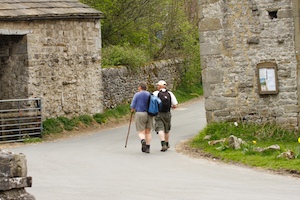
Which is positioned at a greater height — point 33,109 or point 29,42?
point 29,42

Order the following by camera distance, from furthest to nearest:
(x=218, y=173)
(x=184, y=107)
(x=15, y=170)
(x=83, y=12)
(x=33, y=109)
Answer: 1. (x=184, y=107)
2. (x=83, y=12)
3. (x=33, y=109)
4. (x=218, y=173)
5. (x=15, y=170)

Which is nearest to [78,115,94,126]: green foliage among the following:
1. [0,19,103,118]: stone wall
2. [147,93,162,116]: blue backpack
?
[0,19,103,118]: stone wall

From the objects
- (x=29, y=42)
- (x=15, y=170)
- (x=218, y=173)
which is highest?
(x=29, y=42)

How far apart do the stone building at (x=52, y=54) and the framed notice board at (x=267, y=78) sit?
724 centimetres

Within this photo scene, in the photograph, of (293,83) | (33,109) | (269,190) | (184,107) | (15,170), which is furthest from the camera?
(184,107)

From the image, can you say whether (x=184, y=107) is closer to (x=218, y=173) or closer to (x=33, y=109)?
(x=33, y=109)

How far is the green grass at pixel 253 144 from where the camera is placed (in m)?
13.8

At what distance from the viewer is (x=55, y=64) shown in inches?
876

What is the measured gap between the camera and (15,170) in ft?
23.2

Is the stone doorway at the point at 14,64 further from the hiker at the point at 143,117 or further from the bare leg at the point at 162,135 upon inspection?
the bare leg at the point at 162,135

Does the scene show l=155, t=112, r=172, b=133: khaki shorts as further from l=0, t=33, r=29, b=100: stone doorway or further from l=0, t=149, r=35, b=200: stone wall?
l=0, t=149, r=35, b=200: stone wall

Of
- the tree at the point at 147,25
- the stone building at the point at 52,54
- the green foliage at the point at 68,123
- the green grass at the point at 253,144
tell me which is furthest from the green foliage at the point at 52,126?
the tree at the point at 147,25

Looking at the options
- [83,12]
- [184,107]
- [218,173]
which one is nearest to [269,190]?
[218,173]

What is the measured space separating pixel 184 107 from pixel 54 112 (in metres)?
7.24
